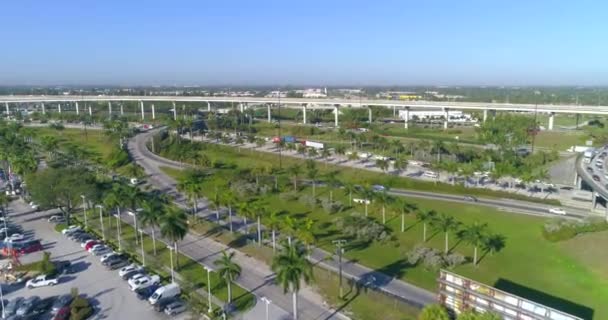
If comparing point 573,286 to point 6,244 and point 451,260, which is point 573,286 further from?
point 6,244

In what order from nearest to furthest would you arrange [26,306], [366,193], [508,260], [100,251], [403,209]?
[26,306] < [508,260] < [100,251] < [403,209] < [366,193]

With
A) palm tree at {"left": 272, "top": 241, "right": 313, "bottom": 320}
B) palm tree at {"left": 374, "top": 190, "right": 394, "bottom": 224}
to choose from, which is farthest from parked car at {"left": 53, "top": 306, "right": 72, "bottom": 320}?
palm tree at {"left": 374, "top": 190, "right": 394, "bottom": 224}

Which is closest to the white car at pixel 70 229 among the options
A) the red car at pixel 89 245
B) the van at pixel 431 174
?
the red car at pixel 89 245

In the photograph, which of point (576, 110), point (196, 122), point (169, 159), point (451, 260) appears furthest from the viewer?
point (196, 122)

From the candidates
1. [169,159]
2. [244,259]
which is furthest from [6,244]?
[169,159]

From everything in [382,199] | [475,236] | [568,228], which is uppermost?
[382,199]

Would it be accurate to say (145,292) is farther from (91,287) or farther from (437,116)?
(437,116)

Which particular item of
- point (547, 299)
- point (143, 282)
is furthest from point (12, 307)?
point (547, 299)
